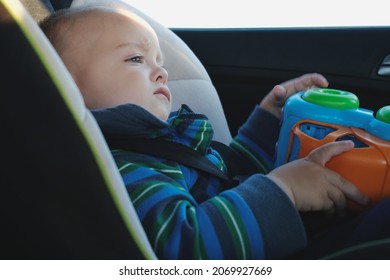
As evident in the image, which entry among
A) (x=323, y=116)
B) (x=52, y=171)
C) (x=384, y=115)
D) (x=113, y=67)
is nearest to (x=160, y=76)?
(x=113, y=67)

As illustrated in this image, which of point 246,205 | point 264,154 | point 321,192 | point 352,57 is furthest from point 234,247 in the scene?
point 352,57

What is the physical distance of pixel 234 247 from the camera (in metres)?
0.69

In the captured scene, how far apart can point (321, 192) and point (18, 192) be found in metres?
0.49

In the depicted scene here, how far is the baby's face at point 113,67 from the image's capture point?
0.96 metres

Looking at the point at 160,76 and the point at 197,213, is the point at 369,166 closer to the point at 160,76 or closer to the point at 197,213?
the point at 197,213

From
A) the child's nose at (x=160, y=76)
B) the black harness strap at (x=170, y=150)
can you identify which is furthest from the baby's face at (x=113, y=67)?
the black harness strap at (x=170, y=150)

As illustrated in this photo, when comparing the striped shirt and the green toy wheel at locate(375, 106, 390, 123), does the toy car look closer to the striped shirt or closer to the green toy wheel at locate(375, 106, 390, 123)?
the green toy wheel at locate(375, 106, 390, 123)

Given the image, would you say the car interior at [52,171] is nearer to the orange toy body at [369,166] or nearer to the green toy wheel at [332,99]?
the orange toy body at [369,166]

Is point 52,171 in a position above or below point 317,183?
above

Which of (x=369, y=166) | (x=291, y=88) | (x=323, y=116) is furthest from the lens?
(x=291, y=88)

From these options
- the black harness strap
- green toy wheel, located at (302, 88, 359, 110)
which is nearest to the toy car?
green toy wheel, located at (302, 88, 359, 110)

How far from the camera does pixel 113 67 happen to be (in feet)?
3.16

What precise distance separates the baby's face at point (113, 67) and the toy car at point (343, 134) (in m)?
0.26

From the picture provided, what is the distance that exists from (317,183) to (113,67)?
46cm
